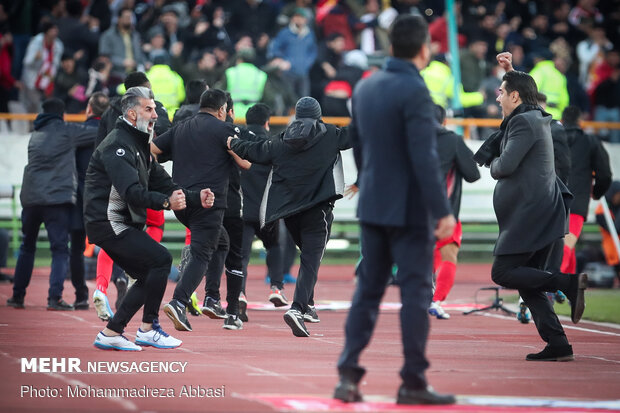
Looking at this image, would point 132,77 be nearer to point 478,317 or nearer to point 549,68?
point 478,317

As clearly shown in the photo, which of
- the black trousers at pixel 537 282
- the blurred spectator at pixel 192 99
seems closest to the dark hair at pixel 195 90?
the blurred spectator at pixel 192 99

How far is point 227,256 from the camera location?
37.8ft

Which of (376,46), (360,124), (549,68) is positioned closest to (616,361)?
(360,124)

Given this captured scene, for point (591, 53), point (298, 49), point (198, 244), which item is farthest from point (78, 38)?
point (198, 244)

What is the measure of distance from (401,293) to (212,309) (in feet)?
16.6

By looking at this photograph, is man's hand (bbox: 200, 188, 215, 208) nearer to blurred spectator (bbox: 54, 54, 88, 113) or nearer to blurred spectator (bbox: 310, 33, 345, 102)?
blurred spectator (bbox: 54, 54, 88, 113)

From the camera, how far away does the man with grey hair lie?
867 centimetres

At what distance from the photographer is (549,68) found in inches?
834

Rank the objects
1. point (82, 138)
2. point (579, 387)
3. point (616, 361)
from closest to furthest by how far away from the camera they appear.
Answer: point (579, 387)
point (616, 361)
point (82, 138)

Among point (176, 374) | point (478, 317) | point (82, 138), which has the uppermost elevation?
point (82, 138)

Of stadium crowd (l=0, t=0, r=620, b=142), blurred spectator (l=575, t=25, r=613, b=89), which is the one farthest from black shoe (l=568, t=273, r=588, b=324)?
blurred spectator (l=575, t=25, r=613, b=89)

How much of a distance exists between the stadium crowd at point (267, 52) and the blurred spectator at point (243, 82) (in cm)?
2

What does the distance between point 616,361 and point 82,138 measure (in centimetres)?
651

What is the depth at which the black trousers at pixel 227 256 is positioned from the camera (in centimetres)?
1135
